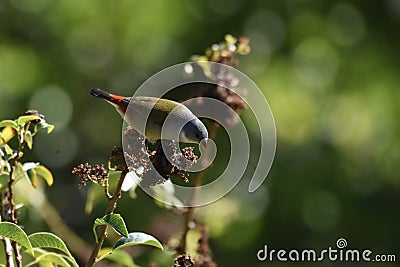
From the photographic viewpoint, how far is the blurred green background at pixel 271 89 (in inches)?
138

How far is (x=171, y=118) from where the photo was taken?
2.47ft

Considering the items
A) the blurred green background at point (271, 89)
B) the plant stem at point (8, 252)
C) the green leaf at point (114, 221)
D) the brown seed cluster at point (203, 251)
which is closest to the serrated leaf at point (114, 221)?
the green leaf at point (114, 221)

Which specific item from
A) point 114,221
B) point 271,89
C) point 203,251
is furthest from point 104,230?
point 271,89

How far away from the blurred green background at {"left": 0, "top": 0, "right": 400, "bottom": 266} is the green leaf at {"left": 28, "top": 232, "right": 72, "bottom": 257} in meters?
2.39

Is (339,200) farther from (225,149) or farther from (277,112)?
(225,149)

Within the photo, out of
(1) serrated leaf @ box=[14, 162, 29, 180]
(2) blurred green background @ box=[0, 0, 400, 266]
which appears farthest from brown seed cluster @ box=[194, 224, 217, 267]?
(2) blurred green background @ box=[0, 0, 400, 266]

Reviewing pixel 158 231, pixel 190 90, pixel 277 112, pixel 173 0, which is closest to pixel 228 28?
pixel 173 0

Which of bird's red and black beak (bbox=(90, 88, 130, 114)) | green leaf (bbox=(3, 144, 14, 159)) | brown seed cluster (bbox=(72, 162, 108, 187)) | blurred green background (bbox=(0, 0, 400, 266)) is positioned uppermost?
blurred green background (bbox=(0, 0, 400, 266))

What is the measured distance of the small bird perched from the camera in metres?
0.74

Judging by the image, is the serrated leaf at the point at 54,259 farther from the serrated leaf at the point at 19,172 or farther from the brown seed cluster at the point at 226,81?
the brown seed cluster at the point at 226,81

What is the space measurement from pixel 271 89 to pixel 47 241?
119 inches

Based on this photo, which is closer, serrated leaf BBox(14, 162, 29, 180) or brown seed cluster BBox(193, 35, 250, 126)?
serrated leaf BBox(14, 162, 29, 180)

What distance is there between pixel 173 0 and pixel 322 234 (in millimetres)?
1385

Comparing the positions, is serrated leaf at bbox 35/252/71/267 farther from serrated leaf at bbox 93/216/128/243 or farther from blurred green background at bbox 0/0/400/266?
blurred green background at bbox 0/0/400/266
